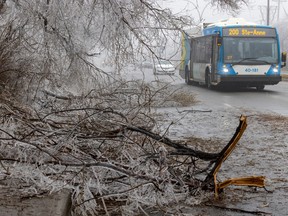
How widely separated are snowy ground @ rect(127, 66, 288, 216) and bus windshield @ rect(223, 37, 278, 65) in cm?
739

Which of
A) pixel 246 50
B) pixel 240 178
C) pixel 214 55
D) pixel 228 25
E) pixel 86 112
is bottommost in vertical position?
pixel 240 178

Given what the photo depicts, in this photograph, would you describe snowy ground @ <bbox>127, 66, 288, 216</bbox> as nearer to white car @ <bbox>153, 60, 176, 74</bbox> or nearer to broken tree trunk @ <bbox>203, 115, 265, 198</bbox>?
broken tree trunk @ <bbox>203, 115, 265, 198</bbox>

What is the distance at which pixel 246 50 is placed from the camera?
73.4ft

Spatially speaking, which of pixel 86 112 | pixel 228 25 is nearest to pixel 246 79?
pixel 228 25

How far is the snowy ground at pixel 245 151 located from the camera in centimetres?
545

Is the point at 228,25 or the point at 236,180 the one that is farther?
the point at 228,25

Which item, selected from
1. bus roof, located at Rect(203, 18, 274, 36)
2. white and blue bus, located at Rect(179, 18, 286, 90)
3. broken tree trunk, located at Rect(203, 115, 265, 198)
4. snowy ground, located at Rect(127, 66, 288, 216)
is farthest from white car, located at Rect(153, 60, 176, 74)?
bus roof, located at Rect(203, 18, 274, 36)

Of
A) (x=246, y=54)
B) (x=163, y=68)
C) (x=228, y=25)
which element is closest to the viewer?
(x=163, y=68)

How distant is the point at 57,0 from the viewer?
9922mm

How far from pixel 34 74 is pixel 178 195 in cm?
485

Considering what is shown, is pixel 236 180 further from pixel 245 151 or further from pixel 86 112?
pixel 245 151

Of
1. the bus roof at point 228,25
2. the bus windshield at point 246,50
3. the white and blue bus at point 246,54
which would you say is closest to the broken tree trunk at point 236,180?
the white and blue bus at point 246,54

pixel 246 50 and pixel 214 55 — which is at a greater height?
pixel 246 50

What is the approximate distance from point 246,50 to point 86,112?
17.3 meters
